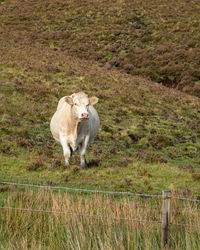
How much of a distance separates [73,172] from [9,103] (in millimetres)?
10555

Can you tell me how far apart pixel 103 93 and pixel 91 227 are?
69.3 ft

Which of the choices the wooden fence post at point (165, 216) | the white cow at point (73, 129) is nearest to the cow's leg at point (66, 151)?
the white cow at point (73, 129)

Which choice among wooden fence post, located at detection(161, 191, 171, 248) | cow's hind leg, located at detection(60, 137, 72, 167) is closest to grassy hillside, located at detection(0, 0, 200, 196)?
cow's hind leg, located at detection(60, 137, 72, 167)

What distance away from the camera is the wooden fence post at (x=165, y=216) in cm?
479

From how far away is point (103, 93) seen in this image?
87.2 feet

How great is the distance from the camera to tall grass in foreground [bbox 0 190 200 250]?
5.46 metres

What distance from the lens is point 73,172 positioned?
11.0 metres

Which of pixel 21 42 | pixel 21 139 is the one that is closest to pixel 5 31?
pixel 21 42

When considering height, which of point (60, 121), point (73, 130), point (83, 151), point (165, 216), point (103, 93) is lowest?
point (103, 93)

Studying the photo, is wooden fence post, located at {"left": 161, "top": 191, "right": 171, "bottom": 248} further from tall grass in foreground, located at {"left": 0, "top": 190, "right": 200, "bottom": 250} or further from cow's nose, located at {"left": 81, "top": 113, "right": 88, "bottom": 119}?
cow's nose, located at {"left": 81, "top": 113, "right": 88, "bottom": 119}

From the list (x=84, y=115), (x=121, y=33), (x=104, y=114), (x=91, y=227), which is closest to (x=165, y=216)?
(x=91, y=227)

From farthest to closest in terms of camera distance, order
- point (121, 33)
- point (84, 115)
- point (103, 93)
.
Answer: point (121, 33) → point (103, 93) → point (84, 115)

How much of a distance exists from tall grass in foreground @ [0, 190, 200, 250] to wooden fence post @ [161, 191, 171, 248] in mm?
217

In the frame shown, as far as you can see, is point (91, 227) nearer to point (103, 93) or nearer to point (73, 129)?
point (73, 129)
